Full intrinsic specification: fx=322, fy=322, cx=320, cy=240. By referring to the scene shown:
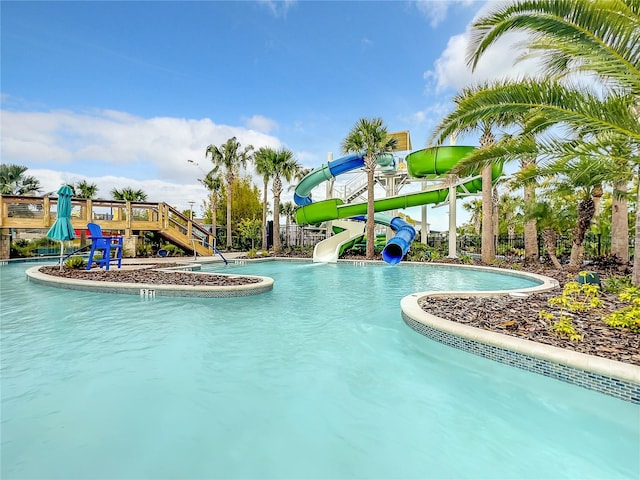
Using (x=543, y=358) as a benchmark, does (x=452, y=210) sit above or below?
above

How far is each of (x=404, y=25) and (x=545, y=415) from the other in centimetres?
1373

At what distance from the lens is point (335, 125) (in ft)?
60.7

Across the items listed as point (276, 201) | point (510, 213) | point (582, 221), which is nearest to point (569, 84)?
point (582, 221)

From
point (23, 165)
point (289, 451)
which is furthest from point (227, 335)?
point (23, 165)

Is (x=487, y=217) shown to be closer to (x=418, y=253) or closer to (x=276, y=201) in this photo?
(x=418, y=253)

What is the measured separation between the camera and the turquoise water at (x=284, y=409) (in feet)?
7.61

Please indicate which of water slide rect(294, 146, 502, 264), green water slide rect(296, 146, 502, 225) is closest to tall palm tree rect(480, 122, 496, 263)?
green water slide rect(296, 146, 502, 225)

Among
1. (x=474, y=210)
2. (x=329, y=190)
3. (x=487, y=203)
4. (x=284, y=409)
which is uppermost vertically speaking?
(x=329, y=190)

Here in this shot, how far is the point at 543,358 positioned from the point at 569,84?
13.8 feet

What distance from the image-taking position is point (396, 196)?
17375 mm

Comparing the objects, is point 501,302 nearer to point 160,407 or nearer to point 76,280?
point 160,407

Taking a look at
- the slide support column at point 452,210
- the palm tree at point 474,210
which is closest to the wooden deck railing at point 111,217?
the slide support column at point 452,210

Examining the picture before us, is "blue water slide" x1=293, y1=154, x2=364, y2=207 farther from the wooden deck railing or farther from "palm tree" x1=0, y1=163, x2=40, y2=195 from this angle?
"palm tree" x1=0, y1=163, x2=40, y2=195

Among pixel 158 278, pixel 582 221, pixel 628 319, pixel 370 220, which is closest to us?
pixel 628 319
